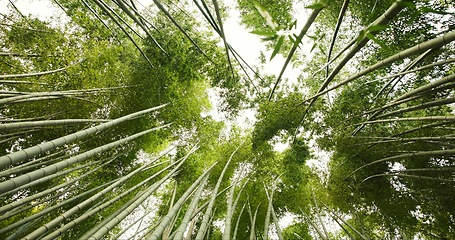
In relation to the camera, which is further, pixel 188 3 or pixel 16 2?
pixel 188 3

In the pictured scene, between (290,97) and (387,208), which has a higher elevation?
(290,97)

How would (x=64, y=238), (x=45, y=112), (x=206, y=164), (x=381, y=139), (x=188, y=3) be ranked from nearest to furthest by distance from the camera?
1. (x=381, y=139)
2. (x=45, y=112)
3. (x=64, y=238)
4. (x=188, y=3)
5. (x=206, y=164)

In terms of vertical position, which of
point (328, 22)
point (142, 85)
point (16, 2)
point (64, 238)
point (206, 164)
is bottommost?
point (64, 238)

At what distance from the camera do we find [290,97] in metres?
4.33

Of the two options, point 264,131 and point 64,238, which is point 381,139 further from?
point 64,238

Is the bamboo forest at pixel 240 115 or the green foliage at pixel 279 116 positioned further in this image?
the green foliage at pixel 279 116

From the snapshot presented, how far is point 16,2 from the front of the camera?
→ 5.02 m

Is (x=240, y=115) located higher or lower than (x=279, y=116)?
higher

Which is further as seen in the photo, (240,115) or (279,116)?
(240,115)

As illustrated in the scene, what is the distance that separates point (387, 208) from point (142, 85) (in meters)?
4.92

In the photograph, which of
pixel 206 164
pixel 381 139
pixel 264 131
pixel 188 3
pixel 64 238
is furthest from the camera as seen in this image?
pixel 206 164

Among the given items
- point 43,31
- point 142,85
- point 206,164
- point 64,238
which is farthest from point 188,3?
point 64,238

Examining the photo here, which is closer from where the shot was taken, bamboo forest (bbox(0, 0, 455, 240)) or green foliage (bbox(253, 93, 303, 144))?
bamboo forest (bbox(0, 0, 455, 240))

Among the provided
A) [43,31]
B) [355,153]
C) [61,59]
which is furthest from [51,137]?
[355,153]
